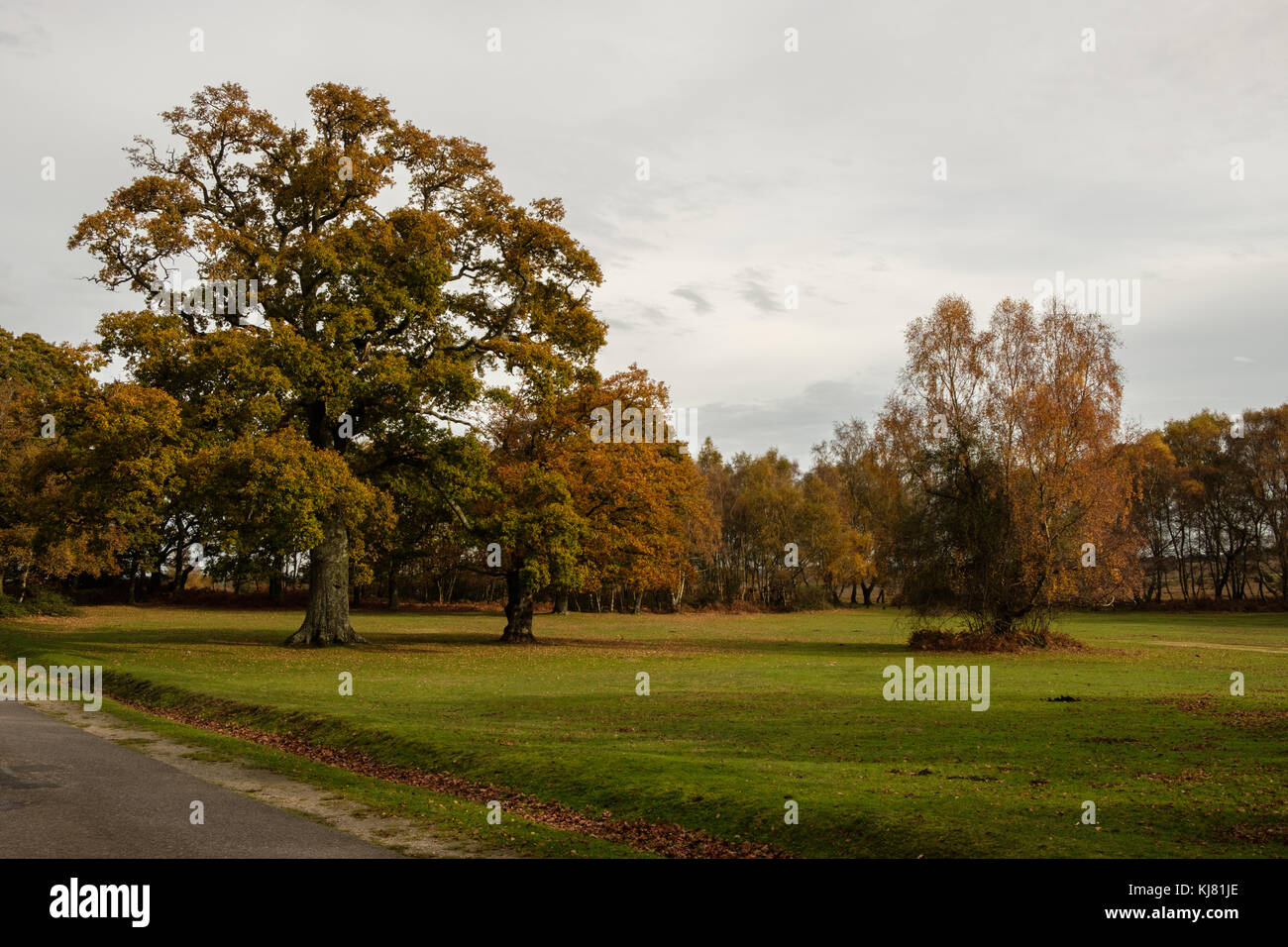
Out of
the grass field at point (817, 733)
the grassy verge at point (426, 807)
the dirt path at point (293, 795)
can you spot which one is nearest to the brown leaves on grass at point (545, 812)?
the grass field at point (817, 733)

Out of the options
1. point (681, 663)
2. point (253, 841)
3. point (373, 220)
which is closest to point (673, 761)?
point (253, 841)

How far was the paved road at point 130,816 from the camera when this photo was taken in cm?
1000

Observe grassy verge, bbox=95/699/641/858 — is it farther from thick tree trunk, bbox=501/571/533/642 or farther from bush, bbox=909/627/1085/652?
bush, bbox=909/627/1085/652

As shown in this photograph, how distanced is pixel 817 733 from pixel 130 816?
40.3 feet

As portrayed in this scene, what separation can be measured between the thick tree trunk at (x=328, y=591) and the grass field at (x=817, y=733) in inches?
70.1

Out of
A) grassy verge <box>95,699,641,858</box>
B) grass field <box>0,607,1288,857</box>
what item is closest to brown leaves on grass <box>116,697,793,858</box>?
grass field <box>0,607,1288,857</box>

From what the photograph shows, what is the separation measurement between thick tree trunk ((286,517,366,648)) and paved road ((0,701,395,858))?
80.7 feet

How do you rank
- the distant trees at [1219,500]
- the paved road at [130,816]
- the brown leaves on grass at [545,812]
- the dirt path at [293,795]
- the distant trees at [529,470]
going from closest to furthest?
1. the paved road at [130,816]
2. the dirt path at [293,795]
3. the brown leaves on grass at [545,812]
4. the distant trees at [529,470]
5. the distant trees at [1219,500]

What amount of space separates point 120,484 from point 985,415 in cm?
3635

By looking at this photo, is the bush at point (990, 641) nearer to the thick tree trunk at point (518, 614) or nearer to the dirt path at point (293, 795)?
the thick tree trunk at point (518, 614)

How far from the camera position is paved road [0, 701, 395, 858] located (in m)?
10.0

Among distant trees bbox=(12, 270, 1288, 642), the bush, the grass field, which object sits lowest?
the bush
